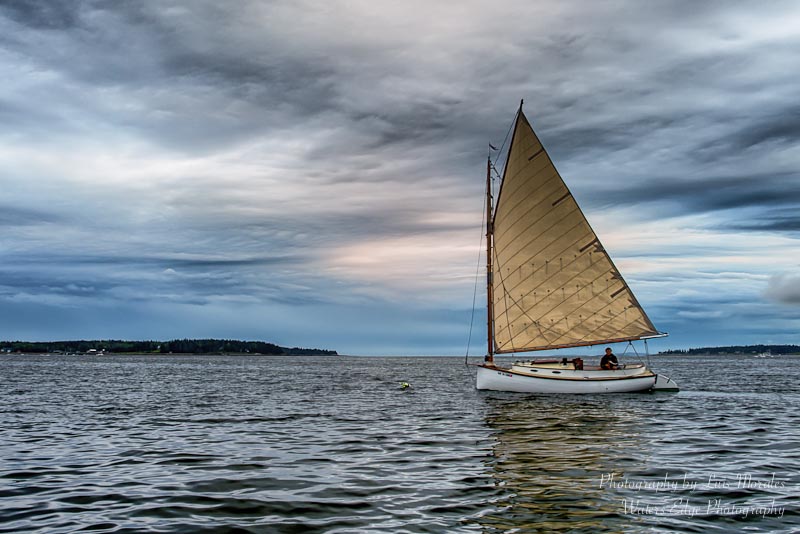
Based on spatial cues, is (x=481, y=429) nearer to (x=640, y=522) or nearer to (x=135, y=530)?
(x=640, y=522)

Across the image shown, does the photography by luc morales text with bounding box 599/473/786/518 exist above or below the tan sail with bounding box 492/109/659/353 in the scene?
below

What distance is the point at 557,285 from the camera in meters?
46.4

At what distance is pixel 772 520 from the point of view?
12406 mm

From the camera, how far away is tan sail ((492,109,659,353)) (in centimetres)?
4606

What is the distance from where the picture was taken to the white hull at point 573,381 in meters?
45.8

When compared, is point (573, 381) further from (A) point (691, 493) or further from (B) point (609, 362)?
(A) point (691, 493)

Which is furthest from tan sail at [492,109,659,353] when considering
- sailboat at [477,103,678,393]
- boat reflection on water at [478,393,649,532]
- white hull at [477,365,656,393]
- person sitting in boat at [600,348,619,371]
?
boat reflection on water at [478,393,649,532]

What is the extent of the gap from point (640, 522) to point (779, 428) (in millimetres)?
18737

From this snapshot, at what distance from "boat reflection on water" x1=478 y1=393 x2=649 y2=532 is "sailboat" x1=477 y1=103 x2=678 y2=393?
1002 cm

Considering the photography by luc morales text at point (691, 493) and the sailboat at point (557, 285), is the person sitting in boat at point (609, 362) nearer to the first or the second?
the sailboat at point (557, 285)

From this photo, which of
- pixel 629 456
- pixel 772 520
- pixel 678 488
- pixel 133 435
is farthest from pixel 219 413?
pixel 772 520

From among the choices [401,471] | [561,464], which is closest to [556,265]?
[561,464]

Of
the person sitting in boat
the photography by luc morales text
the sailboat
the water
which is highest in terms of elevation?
the sailboat

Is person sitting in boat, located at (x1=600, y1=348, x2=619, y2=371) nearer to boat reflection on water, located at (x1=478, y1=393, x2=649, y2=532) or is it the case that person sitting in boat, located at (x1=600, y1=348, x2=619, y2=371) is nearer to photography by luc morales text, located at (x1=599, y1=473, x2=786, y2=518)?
boat reflection on water, located at (x1=478, y1=393, x2=649, y2=532)
